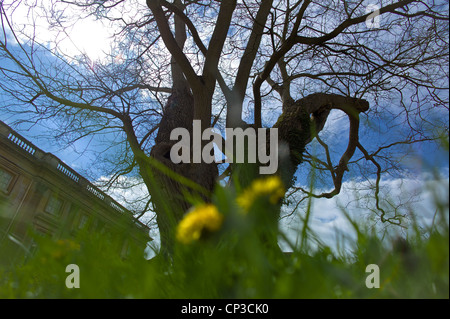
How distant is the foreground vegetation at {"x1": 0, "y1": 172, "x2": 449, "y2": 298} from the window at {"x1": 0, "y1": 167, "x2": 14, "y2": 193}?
1639 cm

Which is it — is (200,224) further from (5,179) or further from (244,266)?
(5,179)

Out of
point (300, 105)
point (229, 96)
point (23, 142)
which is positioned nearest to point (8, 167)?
point (23, 142)

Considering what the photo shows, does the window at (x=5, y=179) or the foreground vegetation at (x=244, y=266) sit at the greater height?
the window at (x=5, y=179)

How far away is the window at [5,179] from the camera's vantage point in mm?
13125

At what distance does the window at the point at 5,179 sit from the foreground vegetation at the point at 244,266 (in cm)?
1639

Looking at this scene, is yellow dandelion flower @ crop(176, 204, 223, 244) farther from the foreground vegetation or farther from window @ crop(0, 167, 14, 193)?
window @ crop(0, 167, 14, 193)

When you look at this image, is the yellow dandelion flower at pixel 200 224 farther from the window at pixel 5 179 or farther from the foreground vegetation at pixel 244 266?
the window at pixel 5 179

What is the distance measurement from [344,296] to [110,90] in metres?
4.95

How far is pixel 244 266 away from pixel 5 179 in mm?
17282

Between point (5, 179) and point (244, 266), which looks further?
point (5, 179)

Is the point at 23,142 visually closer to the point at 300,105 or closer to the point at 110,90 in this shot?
the point at 110,90

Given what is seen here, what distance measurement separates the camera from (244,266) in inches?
17.5

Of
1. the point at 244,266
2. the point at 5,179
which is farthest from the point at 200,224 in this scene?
the point at 5,179

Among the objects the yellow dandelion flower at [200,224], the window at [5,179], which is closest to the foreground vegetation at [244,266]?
the yellow dandelion flower at [200,224]
